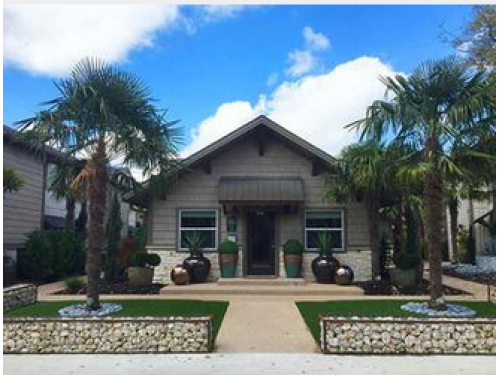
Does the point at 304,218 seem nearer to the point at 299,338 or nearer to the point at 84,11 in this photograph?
the point at 299,338

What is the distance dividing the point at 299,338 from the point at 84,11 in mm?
5915

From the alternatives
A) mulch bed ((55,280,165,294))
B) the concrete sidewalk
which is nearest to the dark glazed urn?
mulch bed ((55,280,165,294))

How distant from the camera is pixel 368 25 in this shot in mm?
9031

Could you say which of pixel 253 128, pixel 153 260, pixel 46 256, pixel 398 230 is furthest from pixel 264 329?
pixel 398 230

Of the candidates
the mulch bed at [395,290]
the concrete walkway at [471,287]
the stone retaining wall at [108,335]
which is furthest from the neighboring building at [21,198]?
A: the concrete walkway at [471,287]

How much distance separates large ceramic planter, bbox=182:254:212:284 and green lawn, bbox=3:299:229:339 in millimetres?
3396

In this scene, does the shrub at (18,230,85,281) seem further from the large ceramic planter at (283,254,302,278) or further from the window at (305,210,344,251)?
the window at (305,210,344,251)

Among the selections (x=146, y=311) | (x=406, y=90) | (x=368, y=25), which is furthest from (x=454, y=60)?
(x=146, y=311)

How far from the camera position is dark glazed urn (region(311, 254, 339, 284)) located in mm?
15508

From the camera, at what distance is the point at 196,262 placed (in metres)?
15.7

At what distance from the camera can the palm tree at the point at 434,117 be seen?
8.56m

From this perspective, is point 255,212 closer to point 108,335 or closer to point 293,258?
point 293,258

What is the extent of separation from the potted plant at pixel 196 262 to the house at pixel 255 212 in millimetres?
342

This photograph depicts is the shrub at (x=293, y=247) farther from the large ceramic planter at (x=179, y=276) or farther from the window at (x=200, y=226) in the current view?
the large ceramic planter at (x=179, y=276)
